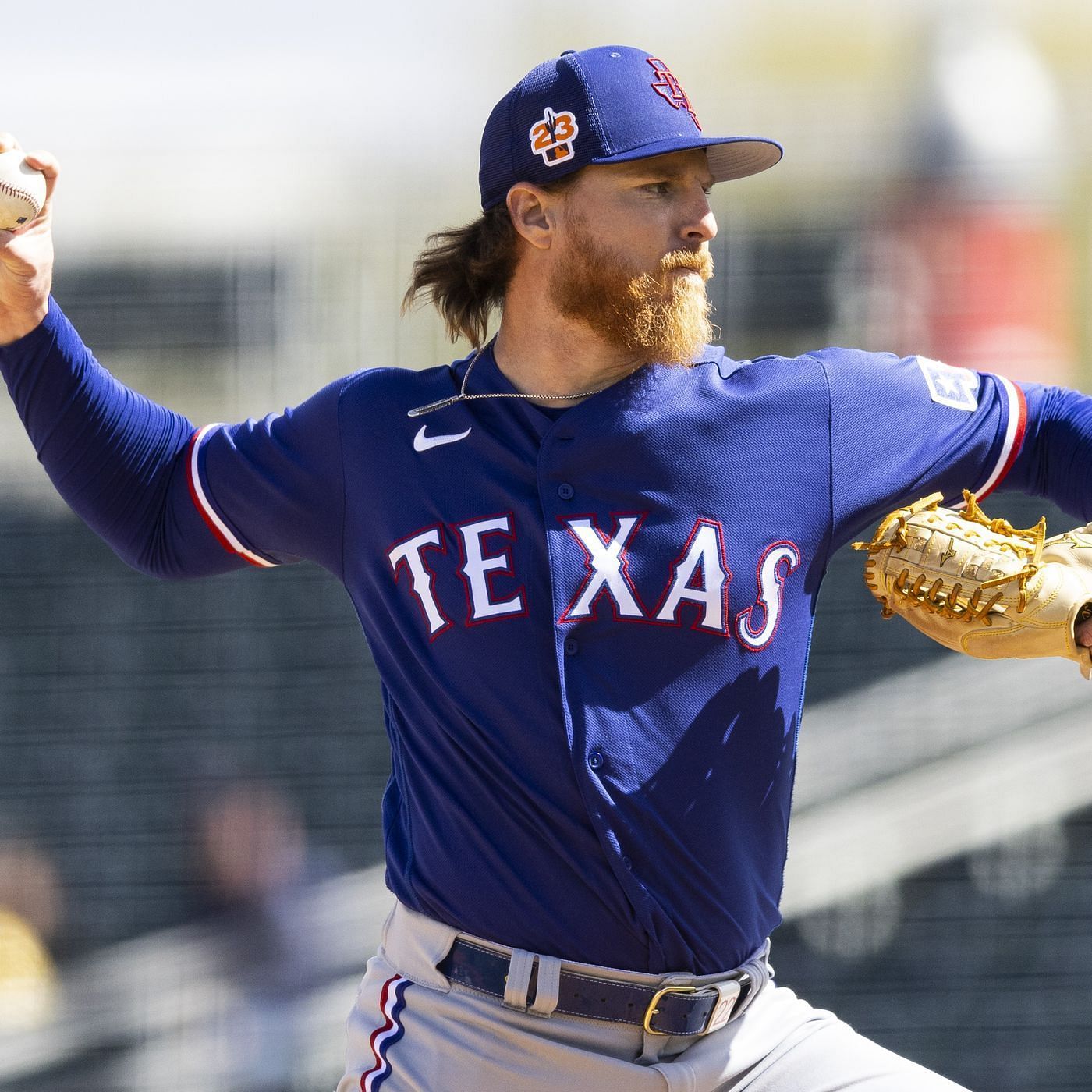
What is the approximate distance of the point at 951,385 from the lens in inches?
76.5

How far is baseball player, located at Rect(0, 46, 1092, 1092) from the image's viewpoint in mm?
1723

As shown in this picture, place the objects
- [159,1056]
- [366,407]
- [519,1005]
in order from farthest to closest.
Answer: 1. [159,1056]
2. [366,407]
3. [519,1005]

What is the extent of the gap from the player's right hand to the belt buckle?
3.96 feet

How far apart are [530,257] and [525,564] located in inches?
20.7

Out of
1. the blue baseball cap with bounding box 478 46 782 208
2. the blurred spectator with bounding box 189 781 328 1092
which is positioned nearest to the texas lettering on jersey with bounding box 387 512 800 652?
the blue baseball cap with bounding box 478 46 782 208

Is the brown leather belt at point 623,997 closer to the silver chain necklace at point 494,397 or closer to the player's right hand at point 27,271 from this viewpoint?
the silver chain necklace at point 494,397

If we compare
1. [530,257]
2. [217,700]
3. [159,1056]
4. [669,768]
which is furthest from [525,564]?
[159,1056]

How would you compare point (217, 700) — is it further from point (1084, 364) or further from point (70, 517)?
point (1084, 364)

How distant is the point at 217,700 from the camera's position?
11.7 ft

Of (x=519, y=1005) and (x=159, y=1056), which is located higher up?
(x=519, y=1005)

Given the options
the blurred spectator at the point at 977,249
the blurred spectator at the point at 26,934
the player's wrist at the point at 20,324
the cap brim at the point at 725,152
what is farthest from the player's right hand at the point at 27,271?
the blurred spectator at the point at 977,249

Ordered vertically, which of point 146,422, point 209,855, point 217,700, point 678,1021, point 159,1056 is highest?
point 146,422

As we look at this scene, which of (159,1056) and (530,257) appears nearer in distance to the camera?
(530,257)

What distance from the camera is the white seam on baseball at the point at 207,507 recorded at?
6.71 feet
